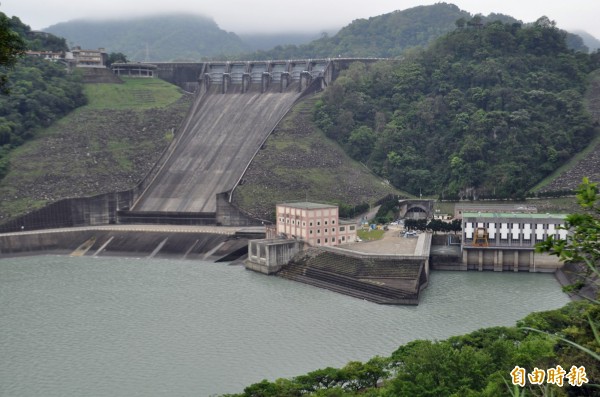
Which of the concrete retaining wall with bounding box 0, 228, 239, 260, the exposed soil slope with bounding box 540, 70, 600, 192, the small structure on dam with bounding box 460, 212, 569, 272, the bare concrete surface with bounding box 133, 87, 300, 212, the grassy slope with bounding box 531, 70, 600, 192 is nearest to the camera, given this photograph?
the small structure on dam with bounding box 460, 212, 569, 272

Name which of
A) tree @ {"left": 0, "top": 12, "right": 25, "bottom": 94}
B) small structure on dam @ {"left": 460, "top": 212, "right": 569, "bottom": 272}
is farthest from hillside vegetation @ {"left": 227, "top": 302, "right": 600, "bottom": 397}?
small structure on dam @ {"left": 460, "top": 212, "right": 569, "bottom": 272}

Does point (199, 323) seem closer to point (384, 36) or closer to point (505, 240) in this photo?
point (505, 240)

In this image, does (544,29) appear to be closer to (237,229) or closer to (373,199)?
(373,199)

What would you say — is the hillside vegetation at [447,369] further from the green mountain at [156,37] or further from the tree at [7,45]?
the green mountain at [156,37]

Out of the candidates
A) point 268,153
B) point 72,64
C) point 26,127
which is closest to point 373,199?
point 268,153

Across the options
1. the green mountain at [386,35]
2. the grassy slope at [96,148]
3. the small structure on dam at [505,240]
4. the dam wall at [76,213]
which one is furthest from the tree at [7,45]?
the green mountain at [386,35]

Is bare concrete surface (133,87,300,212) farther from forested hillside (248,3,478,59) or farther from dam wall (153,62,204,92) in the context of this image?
forested hillside (248,3,478,59)
